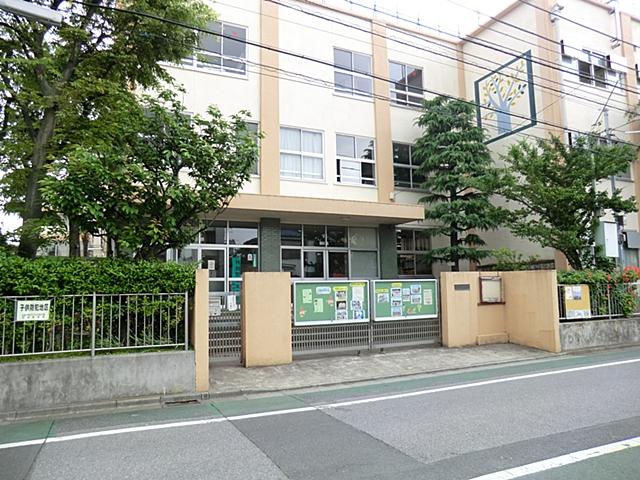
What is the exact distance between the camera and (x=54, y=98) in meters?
8.88

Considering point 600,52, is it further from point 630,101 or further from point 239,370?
point 239,370

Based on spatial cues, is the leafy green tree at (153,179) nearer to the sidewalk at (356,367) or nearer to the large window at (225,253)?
the sidewalk at (356,367)

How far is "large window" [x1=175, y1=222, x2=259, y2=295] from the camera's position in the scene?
15125 mm

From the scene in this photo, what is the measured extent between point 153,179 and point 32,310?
2844mm

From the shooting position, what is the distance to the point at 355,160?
17.4 meters

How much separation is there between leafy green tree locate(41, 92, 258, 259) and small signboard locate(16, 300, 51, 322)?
5.03 feet

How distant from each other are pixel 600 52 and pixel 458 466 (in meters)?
21.2

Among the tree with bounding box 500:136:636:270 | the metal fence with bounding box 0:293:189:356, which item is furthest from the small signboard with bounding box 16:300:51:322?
the tree with bounding box 500:136:636:270

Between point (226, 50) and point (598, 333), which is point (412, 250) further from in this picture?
point (226, 50)

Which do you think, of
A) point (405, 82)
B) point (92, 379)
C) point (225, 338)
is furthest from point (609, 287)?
point (92, 379)

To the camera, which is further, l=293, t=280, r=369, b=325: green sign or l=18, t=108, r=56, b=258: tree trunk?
l=293, t=280, r=369, b=325: green sign

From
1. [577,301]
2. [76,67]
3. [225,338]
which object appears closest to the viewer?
[76,67]

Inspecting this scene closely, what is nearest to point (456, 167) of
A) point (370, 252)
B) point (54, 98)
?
point (370, 252)

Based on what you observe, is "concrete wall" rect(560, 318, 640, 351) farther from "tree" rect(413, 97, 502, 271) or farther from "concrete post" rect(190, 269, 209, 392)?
"concrete post" rect(190, 269, 209, 392)
